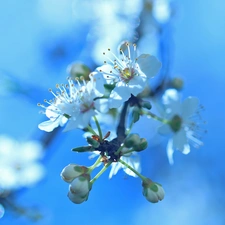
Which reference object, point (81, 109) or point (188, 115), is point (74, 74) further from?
point (188, 115)

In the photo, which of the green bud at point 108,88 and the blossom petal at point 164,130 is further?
the blossom petal at point 164,130

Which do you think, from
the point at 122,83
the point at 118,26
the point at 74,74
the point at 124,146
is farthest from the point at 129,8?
the point at 124,146

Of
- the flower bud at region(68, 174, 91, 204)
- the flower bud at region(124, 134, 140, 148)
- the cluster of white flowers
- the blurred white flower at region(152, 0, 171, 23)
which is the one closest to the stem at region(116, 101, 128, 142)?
the cluster of white flowers

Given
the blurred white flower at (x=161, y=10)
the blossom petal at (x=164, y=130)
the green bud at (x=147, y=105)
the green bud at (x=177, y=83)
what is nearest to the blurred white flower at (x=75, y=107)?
the green bud at (x=147, y=105)

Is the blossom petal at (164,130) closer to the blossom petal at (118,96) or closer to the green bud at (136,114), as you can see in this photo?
the green bud at (136,114)

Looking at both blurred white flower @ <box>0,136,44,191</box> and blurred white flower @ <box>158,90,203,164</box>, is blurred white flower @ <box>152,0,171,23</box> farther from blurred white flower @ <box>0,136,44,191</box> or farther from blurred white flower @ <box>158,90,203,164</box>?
blurred white flower @ <box>0,136,44,191</box>
